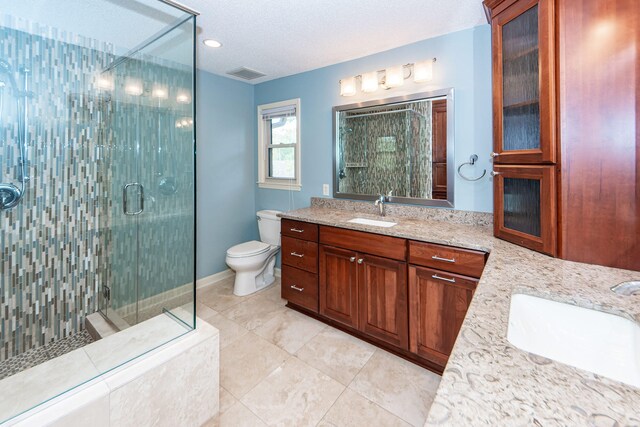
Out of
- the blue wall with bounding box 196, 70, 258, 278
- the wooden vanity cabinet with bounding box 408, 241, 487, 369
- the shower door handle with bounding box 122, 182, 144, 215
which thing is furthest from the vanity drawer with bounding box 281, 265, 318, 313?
the shower door handle with bounding box 122, 182, 144, 215

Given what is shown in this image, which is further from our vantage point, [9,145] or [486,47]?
[486,47]

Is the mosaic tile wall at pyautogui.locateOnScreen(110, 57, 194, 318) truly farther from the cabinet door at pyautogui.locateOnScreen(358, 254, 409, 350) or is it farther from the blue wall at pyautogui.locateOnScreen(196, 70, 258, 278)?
the cabinet door at pyautogui.locateOnScreen(358, 254, 409, 350)

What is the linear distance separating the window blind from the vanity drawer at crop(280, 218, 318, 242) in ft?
4.37

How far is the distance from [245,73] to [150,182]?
175 centimetres

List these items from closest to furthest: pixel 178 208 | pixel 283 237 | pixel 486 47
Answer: pixel 178 208, pixel 486 47, pixel 283 237

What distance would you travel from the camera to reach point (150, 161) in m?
1.99

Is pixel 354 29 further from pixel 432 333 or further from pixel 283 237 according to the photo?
pixel 432 333

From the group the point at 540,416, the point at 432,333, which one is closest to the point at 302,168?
the point at 432,333

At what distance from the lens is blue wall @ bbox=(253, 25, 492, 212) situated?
2.08 metres

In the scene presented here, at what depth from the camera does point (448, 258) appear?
1.73 metres

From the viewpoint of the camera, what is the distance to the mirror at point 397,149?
2254mm

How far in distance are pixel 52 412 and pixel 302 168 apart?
257 cm

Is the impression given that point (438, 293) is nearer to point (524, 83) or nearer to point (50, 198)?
point (524, 83)

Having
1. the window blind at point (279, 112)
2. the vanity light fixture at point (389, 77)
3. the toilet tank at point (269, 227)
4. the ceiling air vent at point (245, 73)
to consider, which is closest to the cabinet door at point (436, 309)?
the vanity light fixture at point (389, 77)
